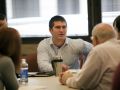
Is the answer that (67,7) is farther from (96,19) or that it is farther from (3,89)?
(3,89)

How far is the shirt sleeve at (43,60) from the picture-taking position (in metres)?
3.52

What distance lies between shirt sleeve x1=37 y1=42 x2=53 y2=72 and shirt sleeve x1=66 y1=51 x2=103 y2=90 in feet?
3.37

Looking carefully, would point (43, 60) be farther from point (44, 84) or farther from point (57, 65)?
point (44, 84)

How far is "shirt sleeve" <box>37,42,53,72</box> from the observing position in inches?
139

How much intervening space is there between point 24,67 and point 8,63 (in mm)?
763

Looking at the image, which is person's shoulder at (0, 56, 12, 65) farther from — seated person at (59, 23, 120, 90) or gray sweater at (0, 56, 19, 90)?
seated person at (59, 23, 120, 90)

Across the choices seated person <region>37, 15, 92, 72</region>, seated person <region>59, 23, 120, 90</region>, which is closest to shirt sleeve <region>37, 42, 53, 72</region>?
seated person <region>37, 15, 92, 72</region>

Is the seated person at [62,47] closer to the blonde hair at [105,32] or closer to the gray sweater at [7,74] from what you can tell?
the blonde hair at [105,32]

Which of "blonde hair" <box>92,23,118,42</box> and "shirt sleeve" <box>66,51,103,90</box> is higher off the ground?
"blonde hair" <box>92,23,118,42</box>

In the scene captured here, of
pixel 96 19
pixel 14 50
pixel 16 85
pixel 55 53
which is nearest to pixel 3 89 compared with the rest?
pixel 16 85

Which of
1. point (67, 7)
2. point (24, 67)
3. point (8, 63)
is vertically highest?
point (67, 7)

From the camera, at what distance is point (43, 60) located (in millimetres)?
3676

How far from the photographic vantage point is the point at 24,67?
2.93m

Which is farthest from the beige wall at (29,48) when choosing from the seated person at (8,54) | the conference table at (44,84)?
the seated person at (8,54)
